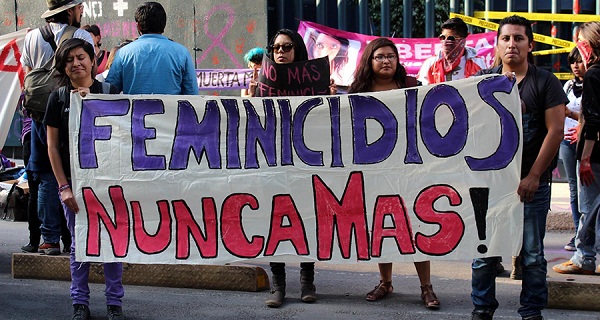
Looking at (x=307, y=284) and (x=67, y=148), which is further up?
(x=67, y=148)

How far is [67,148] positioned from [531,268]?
2746 millimetres

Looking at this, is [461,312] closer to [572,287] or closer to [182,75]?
[572,287]

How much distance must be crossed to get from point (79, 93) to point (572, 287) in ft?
10.4

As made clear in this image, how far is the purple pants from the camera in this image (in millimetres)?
5633

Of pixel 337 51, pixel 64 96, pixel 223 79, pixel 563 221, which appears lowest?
pixel 563 221

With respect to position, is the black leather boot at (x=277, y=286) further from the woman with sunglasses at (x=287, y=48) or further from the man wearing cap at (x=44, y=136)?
the man wearing cap at (x=44, y=136)

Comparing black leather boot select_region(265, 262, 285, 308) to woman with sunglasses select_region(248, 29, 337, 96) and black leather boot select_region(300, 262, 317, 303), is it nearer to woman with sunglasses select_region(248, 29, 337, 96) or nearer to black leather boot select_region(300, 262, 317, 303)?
black leather boot select_region(300, 262, 317, 303)

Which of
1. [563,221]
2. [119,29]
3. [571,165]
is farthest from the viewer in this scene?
[119,29]

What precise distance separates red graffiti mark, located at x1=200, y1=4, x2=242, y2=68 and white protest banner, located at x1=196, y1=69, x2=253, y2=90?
16.3 inches

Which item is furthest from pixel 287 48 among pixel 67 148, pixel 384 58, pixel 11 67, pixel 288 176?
pixel 11 67

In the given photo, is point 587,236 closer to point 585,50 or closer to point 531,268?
point 585,50

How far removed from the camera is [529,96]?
5.22 m

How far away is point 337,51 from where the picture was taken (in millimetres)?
12477

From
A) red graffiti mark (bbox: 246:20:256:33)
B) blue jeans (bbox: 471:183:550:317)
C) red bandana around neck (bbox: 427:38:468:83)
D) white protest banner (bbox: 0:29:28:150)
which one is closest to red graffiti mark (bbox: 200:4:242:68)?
red graffiti mark (bbox: 246:20:256:33)
